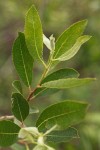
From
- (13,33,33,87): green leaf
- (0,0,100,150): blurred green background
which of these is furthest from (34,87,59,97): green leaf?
(0,0,100,150): blurred green background

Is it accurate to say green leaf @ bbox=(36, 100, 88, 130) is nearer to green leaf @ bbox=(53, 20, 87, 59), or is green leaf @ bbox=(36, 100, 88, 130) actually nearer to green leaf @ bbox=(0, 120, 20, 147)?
green leaf @ bbox=(0, 120, 20, 147)

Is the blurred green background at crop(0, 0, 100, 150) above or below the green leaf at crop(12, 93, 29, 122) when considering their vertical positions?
Result: below

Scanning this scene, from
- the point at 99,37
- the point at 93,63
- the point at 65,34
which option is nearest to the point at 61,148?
the point at 93,63

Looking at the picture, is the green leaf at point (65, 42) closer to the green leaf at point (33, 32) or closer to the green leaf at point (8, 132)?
the green leaf at point (33, 32)

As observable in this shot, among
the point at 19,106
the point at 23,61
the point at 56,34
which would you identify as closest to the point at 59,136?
the point at 19,106

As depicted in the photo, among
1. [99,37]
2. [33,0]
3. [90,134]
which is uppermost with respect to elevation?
[33,0]

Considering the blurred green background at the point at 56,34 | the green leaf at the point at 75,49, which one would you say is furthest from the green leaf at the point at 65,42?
the blurred green background at the point at 56,34

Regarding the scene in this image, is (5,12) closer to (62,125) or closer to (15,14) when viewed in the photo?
(15,14)
